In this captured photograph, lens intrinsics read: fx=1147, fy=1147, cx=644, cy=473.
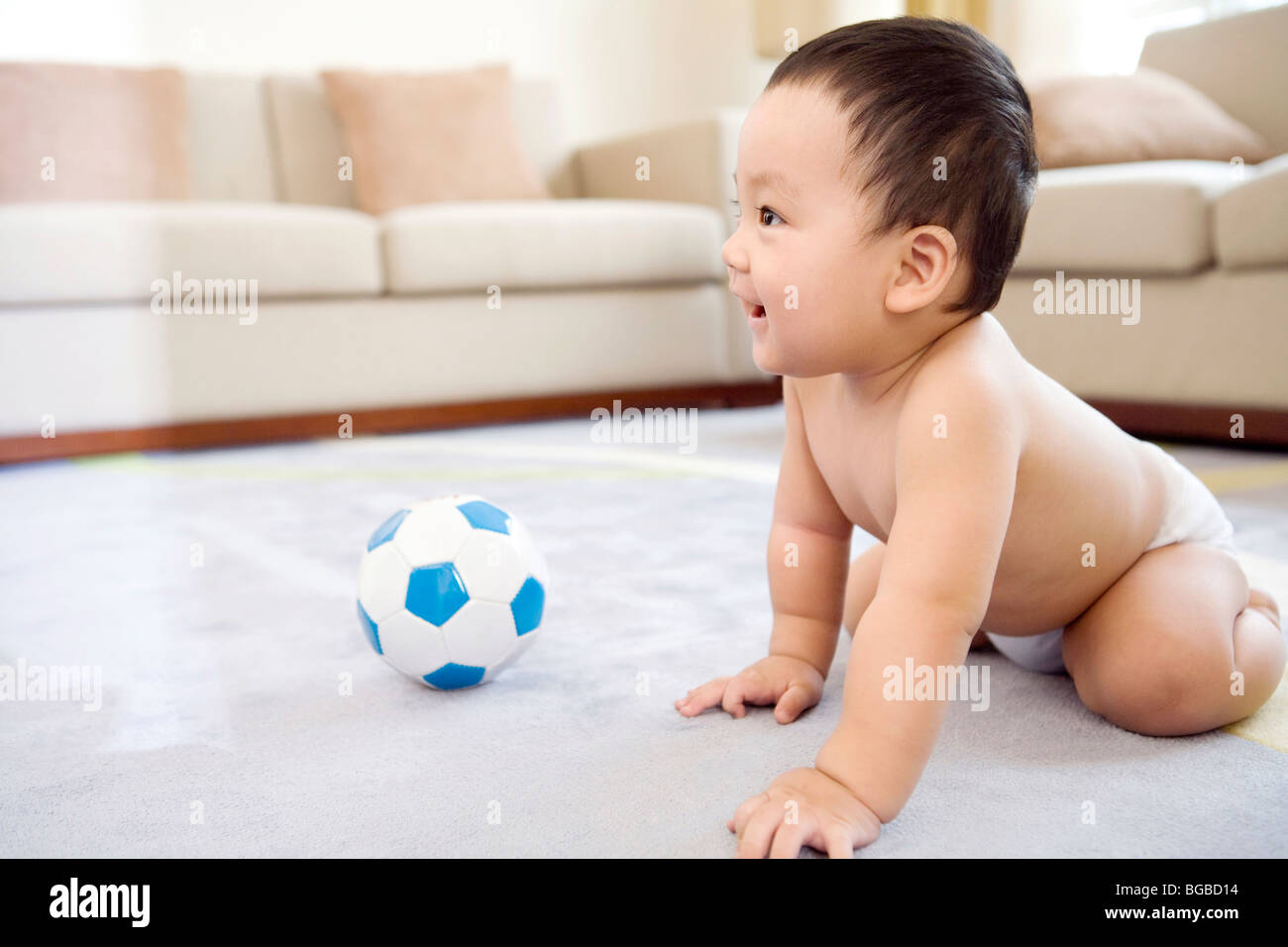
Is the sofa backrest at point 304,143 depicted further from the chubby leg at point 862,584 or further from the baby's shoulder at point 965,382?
the baby's shoulder at point 965,382

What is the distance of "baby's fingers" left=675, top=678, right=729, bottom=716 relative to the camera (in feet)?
3.10

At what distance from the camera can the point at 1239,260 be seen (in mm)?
2010

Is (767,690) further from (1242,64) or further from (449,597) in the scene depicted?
(1242,64)

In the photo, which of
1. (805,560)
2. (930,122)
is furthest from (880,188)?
(805,560)

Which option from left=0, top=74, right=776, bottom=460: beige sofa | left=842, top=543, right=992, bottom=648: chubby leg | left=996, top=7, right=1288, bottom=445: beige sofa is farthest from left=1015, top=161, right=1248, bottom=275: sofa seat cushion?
left=842, top=543, right=992, bottom=648: chubby leg

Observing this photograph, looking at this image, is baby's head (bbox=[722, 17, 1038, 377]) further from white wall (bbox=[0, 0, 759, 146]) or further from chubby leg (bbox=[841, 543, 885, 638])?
white wall (bbox=[0, 0, 759, 146])

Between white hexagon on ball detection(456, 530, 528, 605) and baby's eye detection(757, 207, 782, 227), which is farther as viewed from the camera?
white hexagon on ball detection(456, 530, 528, 605)

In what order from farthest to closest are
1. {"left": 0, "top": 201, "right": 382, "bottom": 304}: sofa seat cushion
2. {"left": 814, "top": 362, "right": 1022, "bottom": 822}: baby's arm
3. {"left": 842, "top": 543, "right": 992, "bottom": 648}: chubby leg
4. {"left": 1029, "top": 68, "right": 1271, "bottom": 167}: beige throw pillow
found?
{"left": 1029, "top": 68, "right": 1271, "bottom": 167}: beige throw pillow → {"left": 0, "top": 201, "right": 382, "bottom": 304}: sofa seat cushion → {"left": 842, "top": 543, "right": 992, "bottom": 648}: chubby leg → {"left": 814, "top": 362, "right": 1022, "bottom": 822}: baby's arm

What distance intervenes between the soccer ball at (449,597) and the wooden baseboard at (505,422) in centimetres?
159

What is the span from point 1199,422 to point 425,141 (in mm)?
2036

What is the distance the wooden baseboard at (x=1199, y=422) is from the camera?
80.4 inches

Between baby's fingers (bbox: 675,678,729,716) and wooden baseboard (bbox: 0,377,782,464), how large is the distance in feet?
6.12

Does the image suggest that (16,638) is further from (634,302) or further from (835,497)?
(634,302)

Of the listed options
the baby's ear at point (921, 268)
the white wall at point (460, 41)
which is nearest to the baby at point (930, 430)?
the baby's ear at point (921, 268)
